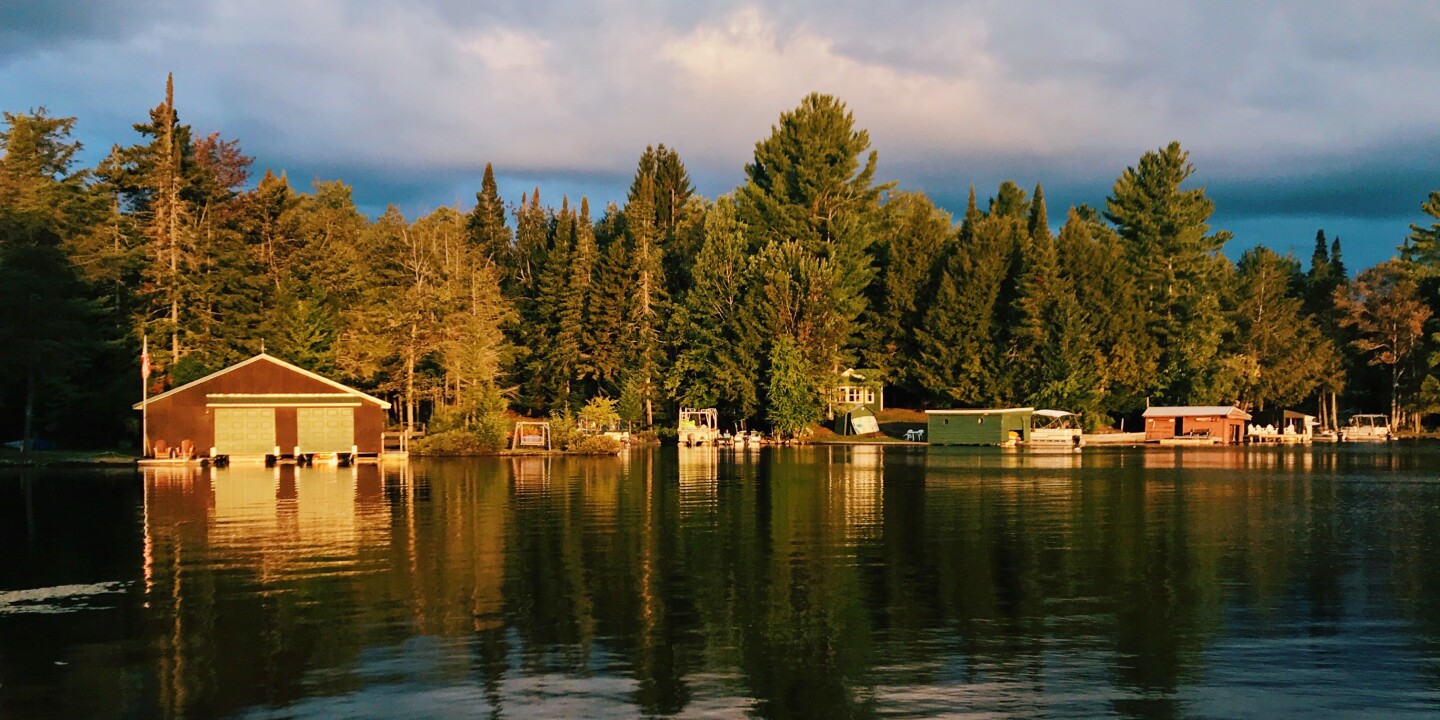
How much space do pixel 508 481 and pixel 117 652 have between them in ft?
99.0

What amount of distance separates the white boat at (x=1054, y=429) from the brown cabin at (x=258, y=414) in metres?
46.0

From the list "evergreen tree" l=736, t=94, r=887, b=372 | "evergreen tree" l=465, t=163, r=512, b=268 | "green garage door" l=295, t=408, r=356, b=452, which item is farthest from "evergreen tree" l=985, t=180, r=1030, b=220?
"green garage door" l=295, t=408, r=356, b=452

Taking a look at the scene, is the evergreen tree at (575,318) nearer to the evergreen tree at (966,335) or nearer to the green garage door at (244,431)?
the evergreen tree at (966,335)

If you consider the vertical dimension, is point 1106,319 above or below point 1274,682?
above

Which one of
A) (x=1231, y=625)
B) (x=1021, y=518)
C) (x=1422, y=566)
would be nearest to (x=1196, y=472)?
(x=1021, y=518)

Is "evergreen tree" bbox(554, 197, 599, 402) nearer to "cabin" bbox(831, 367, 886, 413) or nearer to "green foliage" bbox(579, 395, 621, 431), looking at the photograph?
"green foliage" bbox(579, 395, 621, 431)

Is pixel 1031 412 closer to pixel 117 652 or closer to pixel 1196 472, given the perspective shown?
pixel 1196 472

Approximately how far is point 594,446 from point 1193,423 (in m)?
50.7

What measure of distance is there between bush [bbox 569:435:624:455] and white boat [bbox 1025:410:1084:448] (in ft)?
100

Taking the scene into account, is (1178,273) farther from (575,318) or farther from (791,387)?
(575,318)

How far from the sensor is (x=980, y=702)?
13273 mm

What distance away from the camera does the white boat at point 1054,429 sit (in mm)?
77625

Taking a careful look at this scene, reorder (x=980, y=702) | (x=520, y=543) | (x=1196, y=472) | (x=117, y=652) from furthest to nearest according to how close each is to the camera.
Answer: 1. (x=1196, y=472)
2. (x=520, y=543)
3. (x=117, y=652)
4. (x=980, y=702)

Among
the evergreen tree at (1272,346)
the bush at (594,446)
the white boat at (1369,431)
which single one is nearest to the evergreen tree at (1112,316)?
the evergreen tree at (1272,346)
